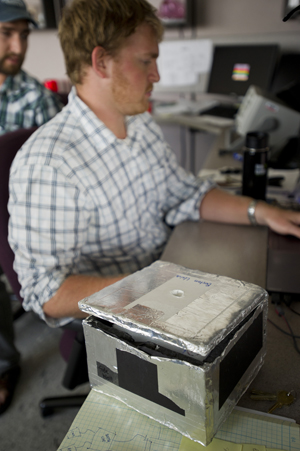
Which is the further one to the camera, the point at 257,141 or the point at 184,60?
the point at 184,60

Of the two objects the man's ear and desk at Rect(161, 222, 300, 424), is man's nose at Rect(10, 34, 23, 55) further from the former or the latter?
desk at Rect(161, 222, 300, 424)

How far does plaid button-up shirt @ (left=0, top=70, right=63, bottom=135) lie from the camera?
1.62 m

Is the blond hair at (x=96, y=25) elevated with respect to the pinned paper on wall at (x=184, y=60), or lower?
elevated

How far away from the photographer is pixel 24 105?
5.41 ft

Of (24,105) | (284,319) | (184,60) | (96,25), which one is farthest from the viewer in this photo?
(184,60)

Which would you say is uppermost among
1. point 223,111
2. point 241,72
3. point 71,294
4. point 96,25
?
point 96,25

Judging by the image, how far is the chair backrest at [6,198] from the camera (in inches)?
37.0

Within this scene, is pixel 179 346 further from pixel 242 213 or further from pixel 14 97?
pixel 14 97

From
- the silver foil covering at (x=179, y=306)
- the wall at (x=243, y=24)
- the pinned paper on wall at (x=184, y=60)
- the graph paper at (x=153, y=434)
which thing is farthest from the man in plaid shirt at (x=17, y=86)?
the pinned paper on wall at (x=184, y=60)

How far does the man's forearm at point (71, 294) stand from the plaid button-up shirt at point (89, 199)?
0.02 m

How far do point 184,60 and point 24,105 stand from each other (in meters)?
1.67

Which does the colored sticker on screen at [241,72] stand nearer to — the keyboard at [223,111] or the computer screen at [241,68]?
the computer screen at [241,68]

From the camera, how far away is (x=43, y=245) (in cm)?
90

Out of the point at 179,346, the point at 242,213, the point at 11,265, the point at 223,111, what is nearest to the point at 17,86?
the point at 11,265
